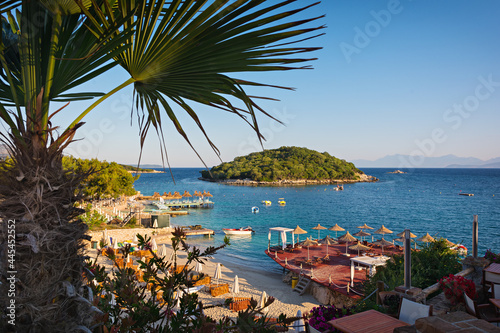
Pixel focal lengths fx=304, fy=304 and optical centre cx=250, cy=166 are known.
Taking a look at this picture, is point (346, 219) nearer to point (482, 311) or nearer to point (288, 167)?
point (482, 311)

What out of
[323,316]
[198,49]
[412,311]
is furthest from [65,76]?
[412,311]

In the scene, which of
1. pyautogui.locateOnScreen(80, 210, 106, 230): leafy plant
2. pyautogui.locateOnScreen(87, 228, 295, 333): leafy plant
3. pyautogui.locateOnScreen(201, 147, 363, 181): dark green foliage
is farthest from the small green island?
pyautogui.locateOnScreen(87, 228, 295, 333): leafy plant

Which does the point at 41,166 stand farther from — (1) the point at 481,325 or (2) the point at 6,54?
(1) the point at 481,325

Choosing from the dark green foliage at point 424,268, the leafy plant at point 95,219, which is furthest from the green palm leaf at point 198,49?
the leafy plant at point 95,219

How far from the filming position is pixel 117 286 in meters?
2.81

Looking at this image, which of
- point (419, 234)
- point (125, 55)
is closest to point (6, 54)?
point (125, 55)

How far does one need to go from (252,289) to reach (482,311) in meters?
13.6

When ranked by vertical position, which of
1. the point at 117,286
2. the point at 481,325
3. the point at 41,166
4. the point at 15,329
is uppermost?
the point at 41,166

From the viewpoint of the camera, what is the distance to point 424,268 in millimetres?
10641

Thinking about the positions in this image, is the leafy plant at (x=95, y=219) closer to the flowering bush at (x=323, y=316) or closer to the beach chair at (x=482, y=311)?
the flowering bush at (x=323, y=316)

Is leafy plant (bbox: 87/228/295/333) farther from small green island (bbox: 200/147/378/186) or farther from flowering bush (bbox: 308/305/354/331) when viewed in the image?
small green island (bbox: 200/147/378/186)

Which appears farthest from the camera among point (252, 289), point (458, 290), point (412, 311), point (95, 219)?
point (95, 219)

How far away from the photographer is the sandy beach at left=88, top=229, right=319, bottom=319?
15094 millimetres

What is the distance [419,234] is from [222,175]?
110 metres
